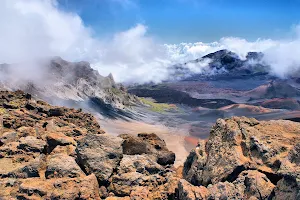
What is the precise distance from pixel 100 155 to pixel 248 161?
5.83 meters

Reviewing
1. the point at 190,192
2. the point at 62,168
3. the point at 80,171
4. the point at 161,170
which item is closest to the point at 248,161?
the point at 190,192

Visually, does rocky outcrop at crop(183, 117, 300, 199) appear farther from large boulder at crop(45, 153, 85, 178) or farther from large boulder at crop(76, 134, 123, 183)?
large boulder at crop(45, 153, 85, 178)

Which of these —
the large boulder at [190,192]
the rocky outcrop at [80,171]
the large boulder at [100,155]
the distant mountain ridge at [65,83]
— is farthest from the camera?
the distant mountain ridge at [65,83]

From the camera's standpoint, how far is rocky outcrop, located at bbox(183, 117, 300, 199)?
11156 mm

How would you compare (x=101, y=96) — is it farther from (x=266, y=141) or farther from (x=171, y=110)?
(x=266, y=141)

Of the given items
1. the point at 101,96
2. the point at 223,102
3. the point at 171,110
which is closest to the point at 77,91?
the point at 101,96

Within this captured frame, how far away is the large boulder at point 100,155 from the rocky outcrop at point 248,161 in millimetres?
3125

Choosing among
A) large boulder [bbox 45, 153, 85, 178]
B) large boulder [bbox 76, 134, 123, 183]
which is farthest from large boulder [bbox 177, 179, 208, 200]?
large boulder [bbox 45, 153, 85, 178]

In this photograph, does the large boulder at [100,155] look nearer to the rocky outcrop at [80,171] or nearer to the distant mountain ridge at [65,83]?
the rocky outcrop at [80,171]

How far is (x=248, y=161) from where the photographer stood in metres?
12.7

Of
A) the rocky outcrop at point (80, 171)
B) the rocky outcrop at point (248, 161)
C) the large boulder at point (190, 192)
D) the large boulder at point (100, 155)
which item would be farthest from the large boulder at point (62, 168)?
the rocky outcrop at point (248, 161)

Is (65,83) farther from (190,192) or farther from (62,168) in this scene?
(190,192)

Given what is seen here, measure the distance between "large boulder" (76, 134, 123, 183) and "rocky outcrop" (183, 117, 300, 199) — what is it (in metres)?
3.13

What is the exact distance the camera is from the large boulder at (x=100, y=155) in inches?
538
